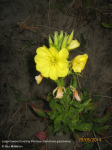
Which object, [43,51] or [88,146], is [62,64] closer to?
[43,51]

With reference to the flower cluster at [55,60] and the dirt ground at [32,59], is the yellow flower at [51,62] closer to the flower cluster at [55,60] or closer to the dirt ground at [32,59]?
the flower cluster at [55,60]

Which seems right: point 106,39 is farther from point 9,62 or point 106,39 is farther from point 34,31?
point 9,62

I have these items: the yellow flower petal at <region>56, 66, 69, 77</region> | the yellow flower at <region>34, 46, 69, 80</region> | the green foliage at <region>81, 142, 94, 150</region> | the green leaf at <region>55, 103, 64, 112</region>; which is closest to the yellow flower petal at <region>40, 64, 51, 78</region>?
the yellow flower at <region>34, 46, 69, 80</region>

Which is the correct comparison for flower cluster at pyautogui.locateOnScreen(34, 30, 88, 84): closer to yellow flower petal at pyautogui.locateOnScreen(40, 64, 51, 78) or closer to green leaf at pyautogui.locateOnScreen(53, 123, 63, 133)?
yellow flower petal at pyautogui.locateOnScreen(40, 64, 51, 78)

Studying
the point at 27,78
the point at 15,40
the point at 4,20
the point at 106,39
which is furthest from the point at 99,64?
the point at 4,20

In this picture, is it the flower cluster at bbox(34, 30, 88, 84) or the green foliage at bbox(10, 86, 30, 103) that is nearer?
the flower cluster at bbox(34, 30, 88, 84)
